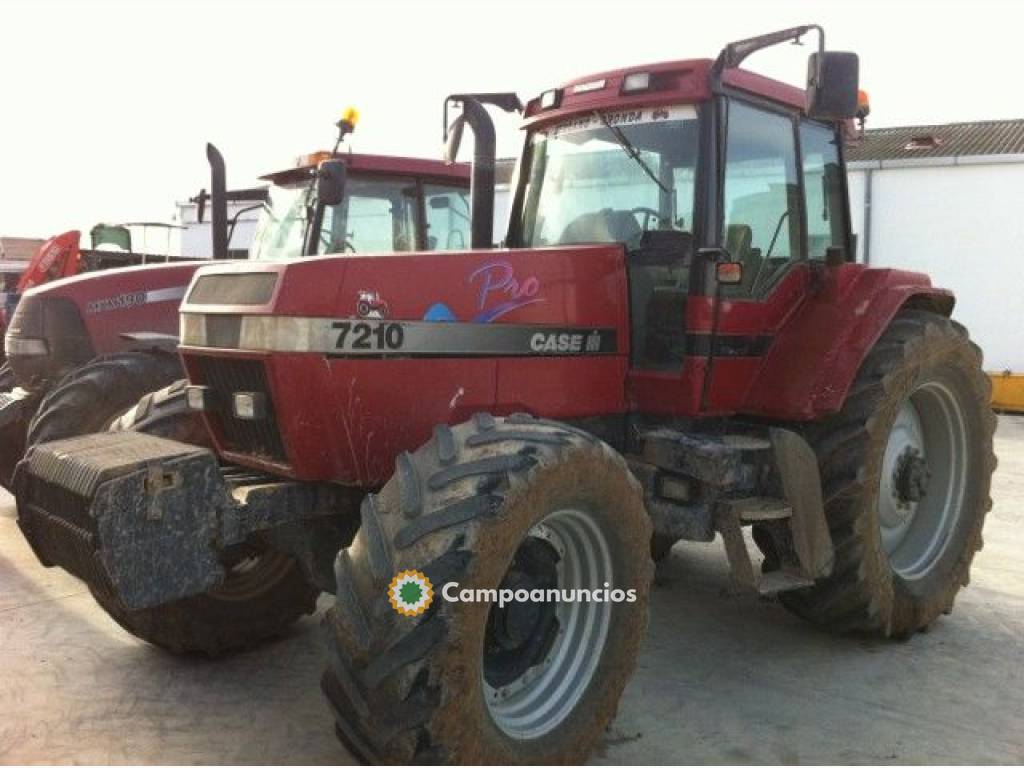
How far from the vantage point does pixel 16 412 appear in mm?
6207

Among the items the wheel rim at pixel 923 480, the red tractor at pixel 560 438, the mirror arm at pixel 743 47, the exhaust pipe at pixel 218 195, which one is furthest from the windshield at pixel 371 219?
the wheel rim at pixel 923 480

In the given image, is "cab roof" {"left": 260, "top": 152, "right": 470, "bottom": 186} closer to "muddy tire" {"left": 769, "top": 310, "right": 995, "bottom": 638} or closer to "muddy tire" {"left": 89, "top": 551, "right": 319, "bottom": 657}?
"muddy tire" {"left": 89, "top": 551, "right": 319, "bottom": 657}

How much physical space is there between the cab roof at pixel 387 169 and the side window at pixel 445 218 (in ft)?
0.26

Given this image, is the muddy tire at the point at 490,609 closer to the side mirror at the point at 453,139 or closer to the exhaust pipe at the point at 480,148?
the exhaust pipe at the point at 480,148

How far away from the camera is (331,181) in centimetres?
538

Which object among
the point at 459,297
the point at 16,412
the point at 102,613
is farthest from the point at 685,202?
the point at 16,412

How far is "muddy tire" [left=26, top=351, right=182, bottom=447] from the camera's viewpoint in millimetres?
5262

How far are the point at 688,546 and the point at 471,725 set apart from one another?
350cm

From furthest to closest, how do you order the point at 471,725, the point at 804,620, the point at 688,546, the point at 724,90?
1. the point at 688,546
2. the point at 804,620
3. the point at 724,90
4. the point at 471,725

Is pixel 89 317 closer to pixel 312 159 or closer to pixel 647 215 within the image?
pixel 312 159

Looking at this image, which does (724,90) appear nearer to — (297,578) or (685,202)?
(685,202)

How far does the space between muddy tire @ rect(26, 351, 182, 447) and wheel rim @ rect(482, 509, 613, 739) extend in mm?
2991

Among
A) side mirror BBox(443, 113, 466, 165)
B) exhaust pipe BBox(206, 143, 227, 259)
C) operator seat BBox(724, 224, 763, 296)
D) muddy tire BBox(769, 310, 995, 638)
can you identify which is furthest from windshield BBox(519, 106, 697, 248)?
exhaust pipe BBox(206, 143, 227, 259)

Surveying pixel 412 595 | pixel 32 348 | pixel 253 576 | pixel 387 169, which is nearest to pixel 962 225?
pixel 387 169
